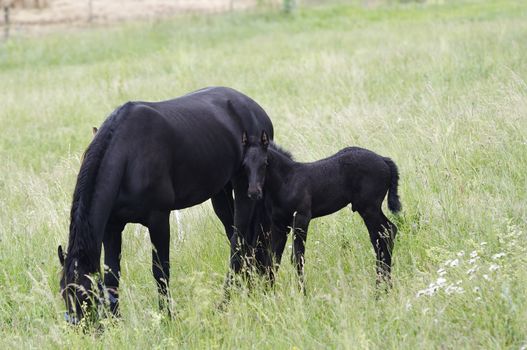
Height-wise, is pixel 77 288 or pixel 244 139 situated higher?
pixel 244 139

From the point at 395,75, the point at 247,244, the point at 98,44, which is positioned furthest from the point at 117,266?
the point at 98,44

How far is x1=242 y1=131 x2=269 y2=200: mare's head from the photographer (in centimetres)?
509

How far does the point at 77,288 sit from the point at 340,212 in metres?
2.96

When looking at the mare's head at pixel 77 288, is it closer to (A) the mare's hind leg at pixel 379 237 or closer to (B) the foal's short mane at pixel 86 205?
(B) the foal's short mane at pixel 86 205

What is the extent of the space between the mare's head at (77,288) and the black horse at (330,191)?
142 centimetres

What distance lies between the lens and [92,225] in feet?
15.3

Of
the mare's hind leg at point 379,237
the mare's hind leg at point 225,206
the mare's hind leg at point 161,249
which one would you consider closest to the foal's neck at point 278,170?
the mare's hind leg at point 379,237

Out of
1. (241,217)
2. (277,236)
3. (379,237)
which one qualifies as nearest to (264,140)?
(277,236)

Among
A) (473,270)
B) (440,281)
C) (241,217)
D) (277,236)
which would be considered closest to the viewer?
(440,281)

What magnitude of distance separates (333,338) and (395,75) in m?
9.14

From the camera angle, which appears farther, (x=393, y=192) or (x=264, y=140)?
(x=393, y=192)

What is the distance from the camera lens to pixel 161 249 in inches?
207

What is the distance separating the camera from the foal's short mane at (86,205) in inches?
177

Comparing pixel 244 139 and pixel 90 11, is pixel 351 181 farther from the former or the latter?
pixel 90 11
